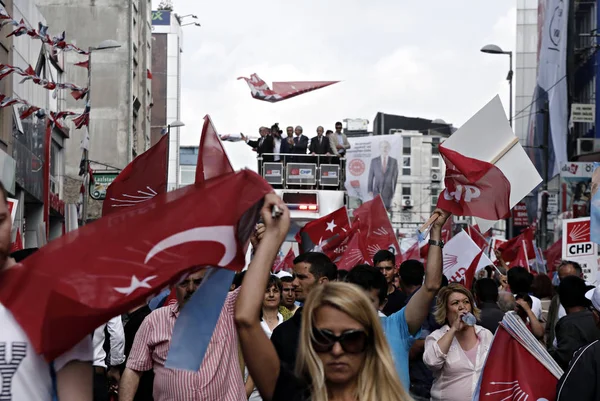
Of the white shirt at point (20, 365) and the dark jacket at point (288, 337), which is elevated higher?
the white shirt at point (20, 365)

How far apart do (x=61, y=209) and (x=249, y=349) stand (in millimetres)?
38668

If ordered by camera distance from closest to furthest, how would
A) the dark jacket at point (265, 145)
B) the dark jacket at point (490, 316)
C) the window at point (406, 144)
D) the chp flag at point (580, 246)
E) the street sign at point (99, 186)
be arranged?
the dark jacket at point (490, 316) → the chp flag at point (580, 246) → the dark jacket at point (265, 145) → the street sign at point (99, 186) → the window at point (406, 144)

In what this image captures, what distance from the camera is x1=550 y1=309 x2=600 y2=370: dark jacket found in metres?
8.49

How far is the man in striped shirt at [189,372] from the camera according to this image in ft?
20.4

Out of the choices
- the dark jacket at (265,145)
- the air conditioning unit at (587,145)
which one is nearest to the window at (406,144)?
the air conditioning unit at (587,145)

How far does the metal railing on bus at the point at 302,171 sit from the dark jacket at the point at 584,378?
24780mm

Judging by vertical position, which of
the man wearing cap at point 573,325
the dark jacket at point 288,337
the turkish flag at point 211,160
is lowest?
the man wearing cap at point 573,325

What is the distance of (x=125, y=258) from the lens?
4.06m

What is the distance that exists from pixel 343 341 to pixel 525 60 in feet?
251

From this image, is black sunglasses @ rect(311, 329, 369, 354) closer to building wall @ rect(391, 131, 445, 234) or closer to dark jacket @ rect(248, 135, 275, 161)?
dark jacket @ rect(248, 135, 275, 161)

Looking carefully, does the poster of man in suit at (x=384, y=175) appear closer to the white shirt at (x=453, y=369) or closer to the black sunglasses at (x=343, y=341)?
the white shirt at (x=453, y=369)

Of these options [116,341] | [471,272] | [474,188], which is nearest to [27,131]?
[471,272]

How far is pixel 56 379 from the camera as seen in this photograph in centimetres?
396

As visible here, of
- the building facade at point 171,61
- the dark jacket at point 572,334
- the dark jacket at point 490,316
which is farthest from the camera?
the building facade at point 171,61
